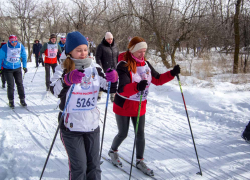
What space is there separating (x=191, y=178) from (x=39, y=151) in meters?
2.40

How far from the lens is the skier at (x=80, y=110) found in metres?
1.99

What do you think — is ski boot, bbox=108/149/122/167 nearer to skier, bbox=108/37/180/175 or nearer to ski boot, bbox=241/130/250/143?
skier, bbox=108/37/180/175

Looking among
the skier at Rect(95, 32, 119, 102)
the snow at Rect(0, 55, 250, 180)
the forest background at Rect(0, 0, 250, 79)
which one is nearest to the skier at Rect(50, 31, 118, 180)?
the snow at Rect(0, 55, 250, 180)

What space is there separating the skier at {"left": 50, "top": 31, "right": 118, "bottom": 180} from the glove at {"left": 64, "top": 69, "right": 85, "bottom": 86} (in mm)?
59

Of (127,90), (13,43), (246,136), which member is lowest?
(246,136)

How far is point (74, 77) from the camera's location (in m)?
1.84

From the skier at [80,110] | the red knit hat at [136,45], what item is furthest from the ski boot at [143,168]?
the red knit hat at [136,45]

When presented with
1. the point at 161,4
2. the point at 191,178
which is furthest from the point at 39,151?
the point at 161,4

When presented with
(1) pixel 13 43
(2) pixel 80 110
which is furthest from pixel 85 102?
(1) pixel 13 43

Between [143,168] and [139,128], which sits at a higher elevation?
[139,128]

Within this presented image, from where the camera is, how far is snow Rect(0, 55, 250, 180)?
2865 mm

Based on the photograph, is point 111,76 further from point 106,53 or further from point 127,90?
point 106,53

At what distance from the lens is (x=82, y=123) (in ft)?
6.67

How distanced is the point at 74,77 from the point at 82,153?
2.50ft
